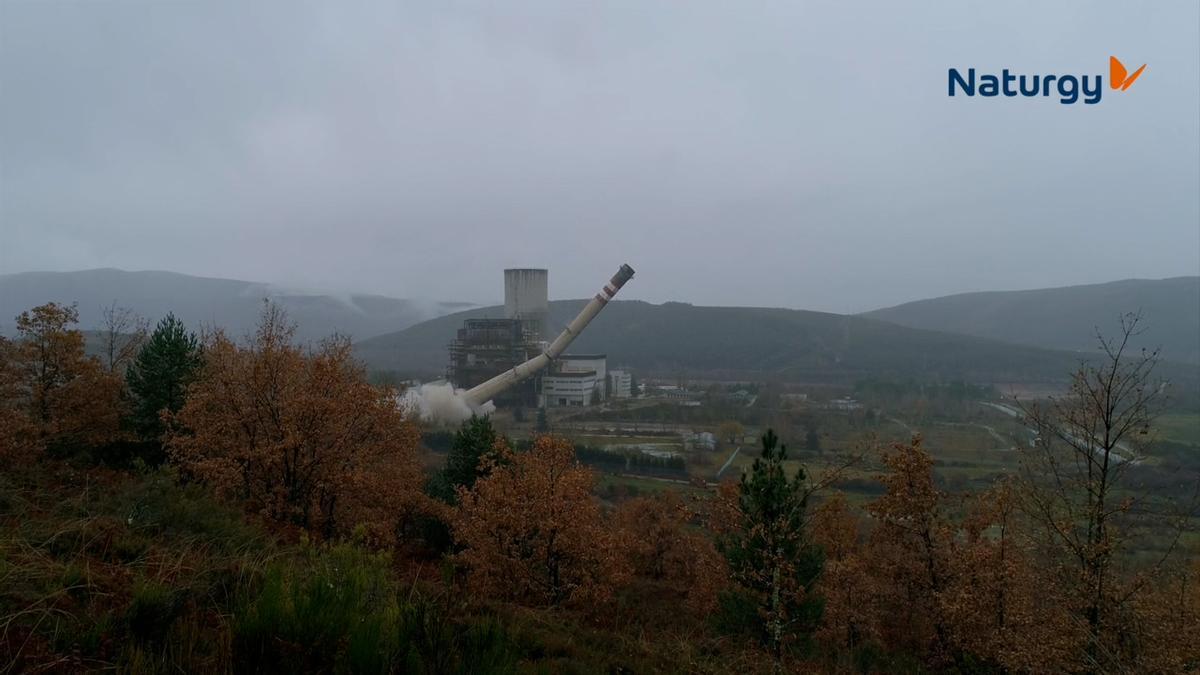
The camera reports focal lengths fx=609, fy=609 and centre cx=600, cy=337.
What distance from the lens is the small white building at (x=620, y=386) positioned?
57312mm

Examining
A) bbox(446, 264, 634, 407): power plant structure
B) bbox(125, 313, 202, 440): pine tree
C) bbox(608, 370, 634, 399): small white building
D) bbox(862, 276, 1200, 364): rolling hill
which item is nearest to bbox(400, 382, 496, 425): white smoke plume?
bbox(446, 264, 634, 407): power plant structure

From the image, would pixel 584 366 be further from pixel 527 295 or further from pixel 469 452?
pixel 469 452

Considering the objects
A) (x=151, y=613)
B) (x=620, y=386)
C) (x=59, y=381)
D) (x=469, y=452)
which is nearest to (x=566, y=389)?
(x=620, y=386)

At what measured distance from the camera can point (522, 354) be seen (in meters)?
46.8

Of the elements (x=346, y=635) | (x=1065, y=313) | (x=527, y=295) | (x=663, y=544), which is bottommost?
(x=663, y=544)

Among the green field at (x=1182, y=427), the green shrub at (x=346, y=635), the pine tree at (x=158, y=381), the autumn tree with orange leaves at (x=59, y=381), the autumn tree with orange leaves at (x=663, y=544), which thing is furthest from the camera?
the green field at (x=1182, y=427)

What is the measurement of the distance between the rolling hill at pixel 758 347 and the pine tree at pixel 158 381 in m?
45.8

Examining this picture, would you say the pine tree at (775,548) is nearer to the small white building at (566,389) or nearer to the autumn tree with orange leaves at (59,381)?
the autumn tree with orange leaves at (59,381)

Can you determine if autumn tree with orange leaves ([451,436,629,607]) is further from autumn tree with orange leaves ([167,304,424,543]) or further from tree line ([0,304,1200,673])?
autumn tree with orange leaves ([167,304,424,543])

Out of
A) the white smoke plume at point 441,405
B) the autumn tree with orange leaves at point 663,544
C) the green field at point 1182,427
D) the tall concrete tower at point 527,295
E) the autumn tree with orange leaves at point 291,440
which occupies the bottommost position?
the autumn tree with orange leaves at point 663,544

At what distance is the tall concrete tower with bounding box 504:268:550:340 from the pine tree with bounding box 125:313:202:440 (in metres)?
34.1

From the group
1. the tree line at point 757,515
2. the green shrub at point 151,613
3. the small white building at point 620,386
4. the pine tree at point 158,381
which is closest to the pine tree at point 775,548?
the tree line at point 757,515

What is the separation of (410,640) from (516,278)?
157 ft

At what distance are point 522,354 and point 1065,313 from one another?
116110 mm
